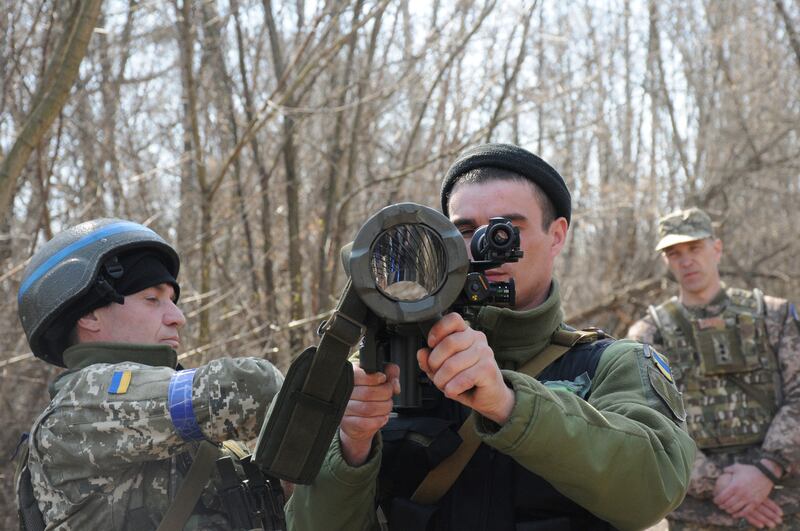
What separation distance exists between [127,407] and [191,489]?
1.00 ft

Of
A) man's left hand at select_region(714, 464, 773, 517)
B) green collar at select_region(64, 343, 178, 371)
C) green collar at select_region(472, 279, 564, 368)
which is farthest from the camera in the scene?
man's left hand at select_region(714, 464, 773, 517)

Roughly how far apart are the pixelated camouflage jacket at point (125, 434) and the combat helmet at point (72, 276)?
155 millimetres

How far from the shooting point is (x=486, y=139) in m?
7.09

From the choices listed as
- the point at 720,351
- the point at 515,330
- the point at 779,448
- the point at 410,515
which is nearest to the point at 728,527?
the point at 779,448

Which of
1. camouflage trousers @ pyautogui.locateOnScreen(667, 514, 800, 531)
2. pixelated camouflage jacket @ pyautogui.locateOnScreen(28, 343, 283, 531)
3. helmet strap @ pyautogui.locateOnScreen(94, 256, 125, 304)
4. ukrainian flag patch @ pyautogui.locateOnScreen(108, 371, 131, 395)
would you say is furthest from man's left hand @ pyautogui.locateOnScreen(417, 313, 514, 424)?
camouflage trousers @ pyautogui.locateOnScreen(667, 514, 800, 531)

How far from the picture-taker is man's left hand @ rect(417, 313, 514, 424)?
1489mm

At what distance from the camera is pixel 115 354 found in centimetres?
243

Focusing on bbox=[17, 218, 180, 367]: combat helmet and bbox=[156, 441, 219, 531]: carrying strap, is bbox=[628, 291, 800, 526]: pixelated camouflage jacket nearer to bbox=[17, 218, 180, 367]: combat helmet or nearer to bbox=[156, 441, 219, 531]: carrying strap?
bbox=[156, 441, 219, 531]: carrying strap

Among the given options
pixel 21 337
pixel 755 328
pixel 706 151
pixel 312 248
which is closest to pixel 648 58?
pixel 706 151

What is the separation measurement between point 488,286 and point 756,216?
→ 41.7ft

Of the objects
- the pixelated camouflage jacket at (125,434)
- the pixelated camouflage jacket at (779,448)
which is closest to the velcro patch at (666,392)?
the pixelated camouflage jacket at (125,434)

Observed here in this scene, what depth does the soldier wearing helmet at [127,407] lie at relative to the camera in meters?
2.25

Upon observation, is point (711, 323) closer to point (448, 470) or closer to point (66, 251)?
point (448, 470)

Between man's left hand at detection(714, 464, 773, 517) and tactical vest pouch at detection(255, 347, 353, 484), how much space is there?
326 cm
